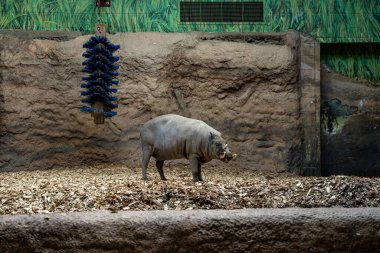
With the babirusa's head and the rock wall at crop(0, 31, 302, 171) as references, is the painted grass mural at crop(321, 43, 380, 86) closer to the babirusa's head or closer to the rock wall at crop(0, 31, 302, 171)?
the rock wall at crop(0, 31, 302, 171)

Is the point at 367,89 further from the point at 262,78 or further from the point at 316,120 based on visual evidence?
the point at 262,78

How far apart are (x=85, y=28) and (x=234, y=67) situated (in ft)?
7.75

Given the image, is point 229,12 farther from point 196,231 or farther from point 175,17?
point 196,231

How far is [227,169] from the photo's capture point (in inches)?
352

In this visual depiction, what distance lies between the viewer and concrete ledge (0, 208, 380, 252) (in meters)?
3.63

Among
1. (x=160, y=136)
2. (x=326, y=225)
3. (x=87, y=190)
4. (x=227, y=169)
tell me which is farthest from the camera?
(x=227, y=169)

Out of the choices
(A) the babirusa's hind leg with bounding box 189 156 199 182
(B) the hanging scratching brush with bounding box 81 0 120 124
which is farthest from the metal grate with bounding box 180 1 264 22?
(A) the babirusa's hind leg with bounding box 189 156 199 182

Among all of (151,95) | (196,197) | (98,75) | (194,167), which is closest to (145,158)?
(194,167)

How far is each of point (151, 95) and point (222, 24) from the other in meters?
1.62

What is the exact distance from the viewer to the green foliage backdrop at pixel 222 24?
9.21 meters

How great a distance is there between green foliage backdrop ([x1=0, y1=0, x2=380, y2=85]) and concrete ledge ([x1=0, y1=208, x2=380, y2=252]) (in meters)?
5.96

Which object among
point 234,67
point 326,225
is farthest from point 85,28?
point 326,225

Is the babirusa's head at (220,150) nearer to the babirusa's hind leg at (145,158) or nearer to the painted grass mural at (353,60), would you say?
the babirusa's hind leg at (145,158)

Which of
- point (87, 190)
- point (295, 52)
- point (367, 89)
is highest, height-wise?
point (295, 52)
